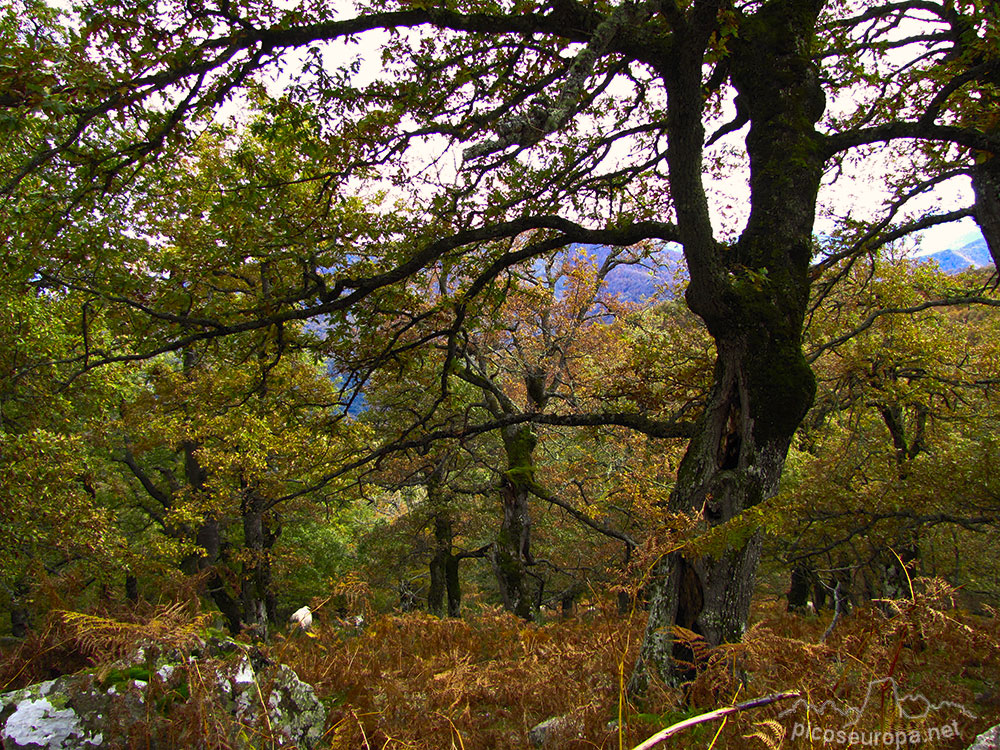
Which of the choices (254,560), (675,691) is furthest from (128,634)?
(254,560)

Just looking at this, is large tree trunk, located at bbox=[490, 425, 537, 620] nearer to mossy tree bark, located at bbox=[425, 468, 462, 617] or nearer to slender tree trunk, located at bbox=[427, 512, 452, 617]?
mossy tree bark, located at bbox=[425, 468, 462, 617]

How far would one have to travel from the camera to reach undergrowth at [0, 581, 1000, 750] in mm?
2004

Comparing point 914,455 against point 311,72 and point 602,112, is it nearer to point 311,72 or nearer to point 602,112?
point 602,112

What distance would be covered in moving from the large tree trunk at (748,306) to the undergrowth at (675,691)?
453mm

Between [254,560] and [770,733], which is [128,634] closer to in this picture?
[770,733]

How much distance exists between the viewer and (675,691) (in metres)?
3.14

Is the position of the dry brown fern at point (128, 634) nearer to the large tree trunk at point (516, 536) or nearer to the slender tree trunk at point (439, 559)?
the large tree trunk at point (516, 536)

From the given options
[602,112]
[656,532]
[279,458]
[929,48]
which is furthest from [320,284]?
[279,458]

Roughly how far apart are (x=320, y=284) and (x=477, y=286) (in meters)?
1.72

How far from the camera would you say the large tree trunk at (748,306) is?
411 cm

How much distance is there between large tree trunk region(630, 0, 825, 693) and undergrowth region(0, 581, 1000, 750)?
0.45 meters

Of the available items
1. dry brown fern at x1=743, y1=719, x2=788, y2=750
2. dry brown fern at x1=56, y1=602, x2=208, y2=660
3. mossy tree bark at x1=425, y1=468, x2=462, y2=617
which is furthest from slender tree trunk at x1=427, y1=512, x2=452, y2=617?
dry brown fern at x1=743, y1=719, x2=788, y2=750

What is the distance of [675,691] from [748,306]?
300 cm

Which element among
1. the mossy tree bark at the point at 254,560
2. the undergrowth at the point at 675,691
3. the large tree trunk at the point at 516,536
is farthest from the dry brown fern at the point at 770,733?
the mossy tree bark at the point at 254,560
